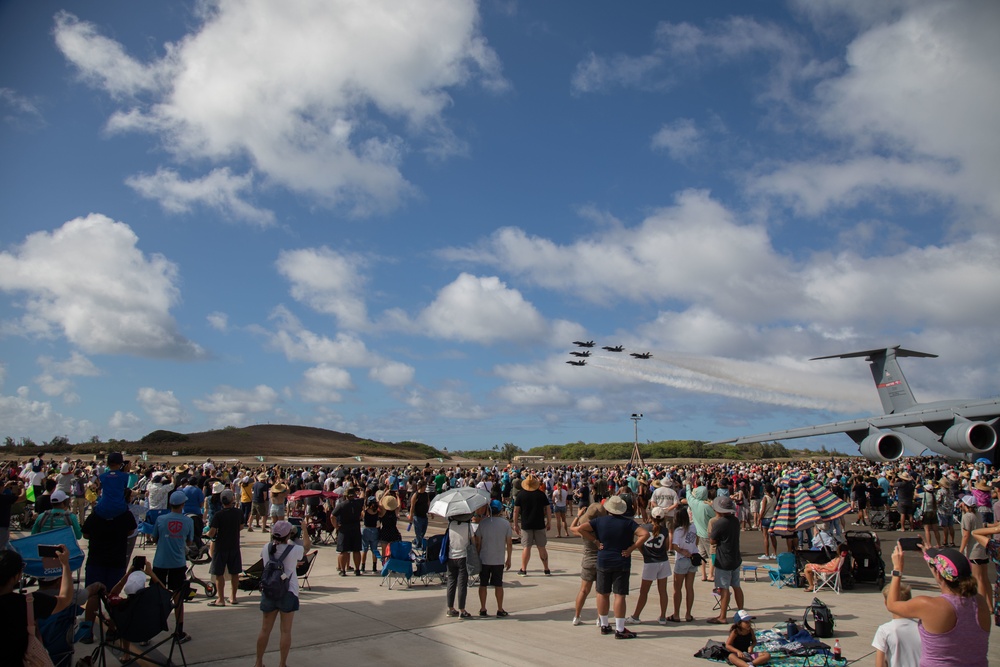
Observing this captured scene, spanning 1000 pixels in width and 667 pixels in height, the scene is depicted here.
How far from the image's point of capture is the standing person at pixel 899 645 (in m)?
4.54

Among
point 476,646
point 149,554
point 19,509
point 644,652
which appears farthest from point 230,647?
point 19,509

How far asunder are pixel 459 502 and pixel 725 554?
3574mm

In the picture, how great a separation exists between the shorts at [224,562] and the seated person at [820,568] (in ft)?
29.0

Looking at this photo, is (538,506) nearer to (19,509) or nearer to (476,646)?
(476,646)

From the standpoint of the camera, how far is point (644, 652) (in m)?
7.05

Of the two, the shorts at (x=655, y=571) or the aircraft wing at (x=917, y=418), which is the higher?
the aircraft wing at (x=917, y=418)

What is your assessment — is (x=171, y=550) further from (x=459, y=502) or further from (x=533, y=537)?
(x=533, y=537)

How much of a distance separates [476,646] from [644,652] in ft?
6.23

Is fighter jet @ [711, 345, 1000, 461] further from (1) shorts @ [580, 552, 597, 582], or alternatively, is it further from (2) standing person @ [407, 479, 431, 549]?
(1) shorts @ [580, 552, 597, 582]

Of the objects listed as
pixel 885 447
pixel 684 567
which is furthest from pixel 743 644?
pixel 885 447

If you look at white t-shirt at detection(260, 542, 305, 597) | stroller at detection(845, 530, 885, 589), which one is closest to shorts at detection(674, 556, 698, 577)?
stroller at detection(845, 530, 885, 589)

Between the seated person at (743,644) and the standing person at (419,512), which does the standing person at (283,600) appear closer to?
the seated person at (743,644)

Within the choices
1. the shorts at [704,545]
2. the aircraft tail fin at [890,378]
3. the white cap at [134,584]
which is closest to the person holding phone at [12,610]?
the white cap at [134,584]

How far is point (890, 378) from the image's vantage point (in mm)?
38906
